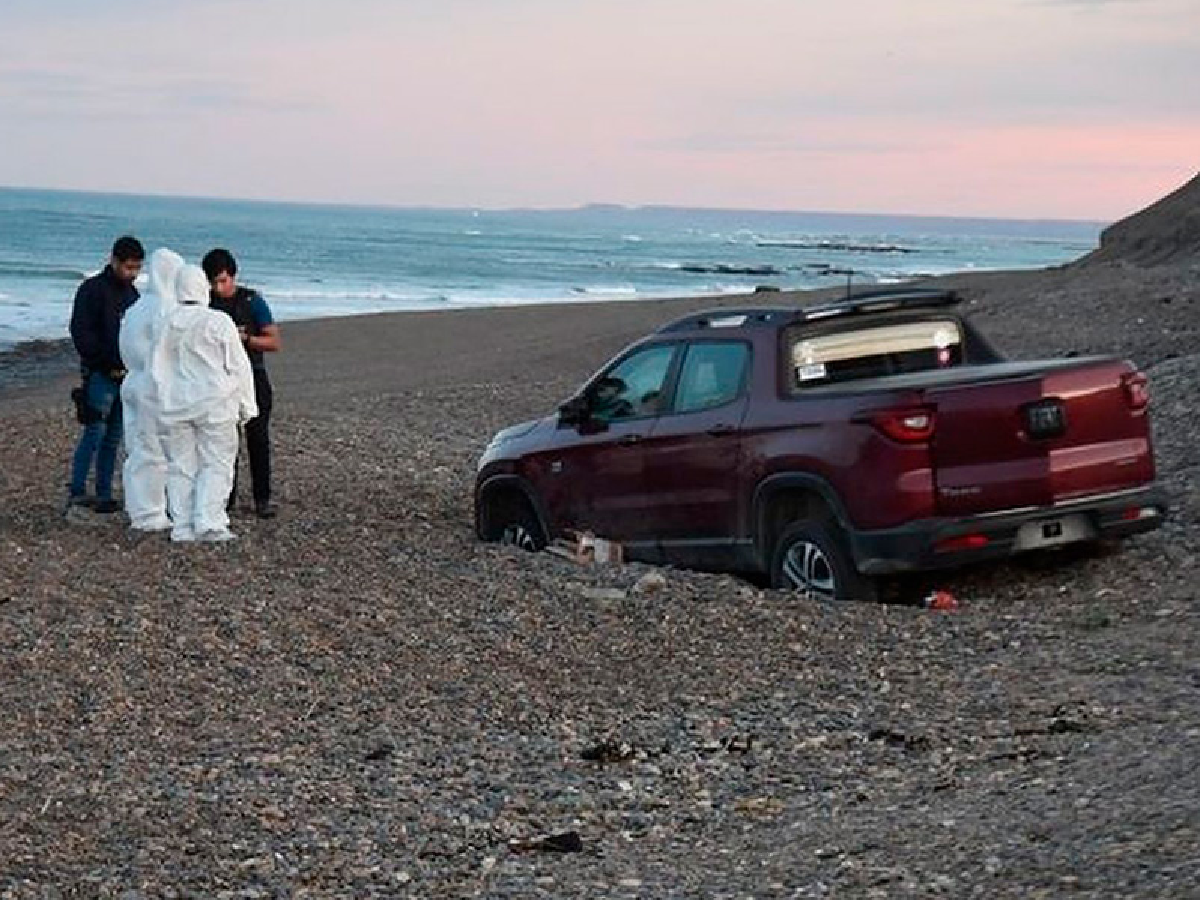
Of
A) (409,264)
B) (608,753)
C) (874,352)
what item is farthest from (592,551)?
(409,264)

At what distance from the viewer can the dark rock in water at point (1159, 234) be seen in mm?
35812

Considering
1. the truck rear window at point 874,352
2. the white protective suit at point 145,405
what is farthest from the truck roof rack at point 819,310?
the white protective suit at point 145,405

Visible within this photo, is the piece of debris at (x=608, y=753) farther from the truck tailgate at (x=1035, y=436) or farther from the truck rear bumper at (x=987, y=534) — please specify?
the truck tailgate at (x=1035, y=436)

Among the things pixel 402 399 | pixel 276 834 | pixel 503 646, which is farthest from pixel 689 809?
pixel 402 399

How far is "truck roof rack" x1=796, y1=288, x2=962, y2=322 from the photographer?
1136 centimetres

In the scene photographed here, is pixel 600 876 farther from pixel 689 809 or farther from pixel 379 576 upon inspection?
pixel 379 576

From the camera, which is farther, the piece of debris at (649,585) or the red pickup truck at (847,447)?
the piece of debris at (649,585)

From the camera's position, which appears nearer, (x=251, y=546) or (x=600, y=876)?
(x=600, y=876)

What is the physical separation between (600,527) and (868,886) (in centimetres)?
643

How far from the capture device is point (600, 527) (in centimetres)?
1252

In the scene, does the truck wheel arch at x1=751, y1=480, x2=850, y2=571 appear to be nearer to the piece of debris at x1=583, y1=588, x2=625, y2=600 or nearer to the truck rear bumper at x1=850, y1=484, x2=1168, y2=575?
the truck rear bumper at x1=850, y1=484, x2=1168, y2=575

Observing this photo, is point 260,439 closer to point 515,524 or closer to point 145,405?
point 145,405

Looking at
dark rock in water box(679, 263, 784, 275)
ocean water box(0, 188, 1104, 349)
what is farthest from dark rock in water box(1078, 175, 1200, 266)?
dark rock in water box(679, 263, 784, 275)

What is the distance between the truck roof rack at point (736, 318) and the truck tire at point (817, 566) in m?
1.11
